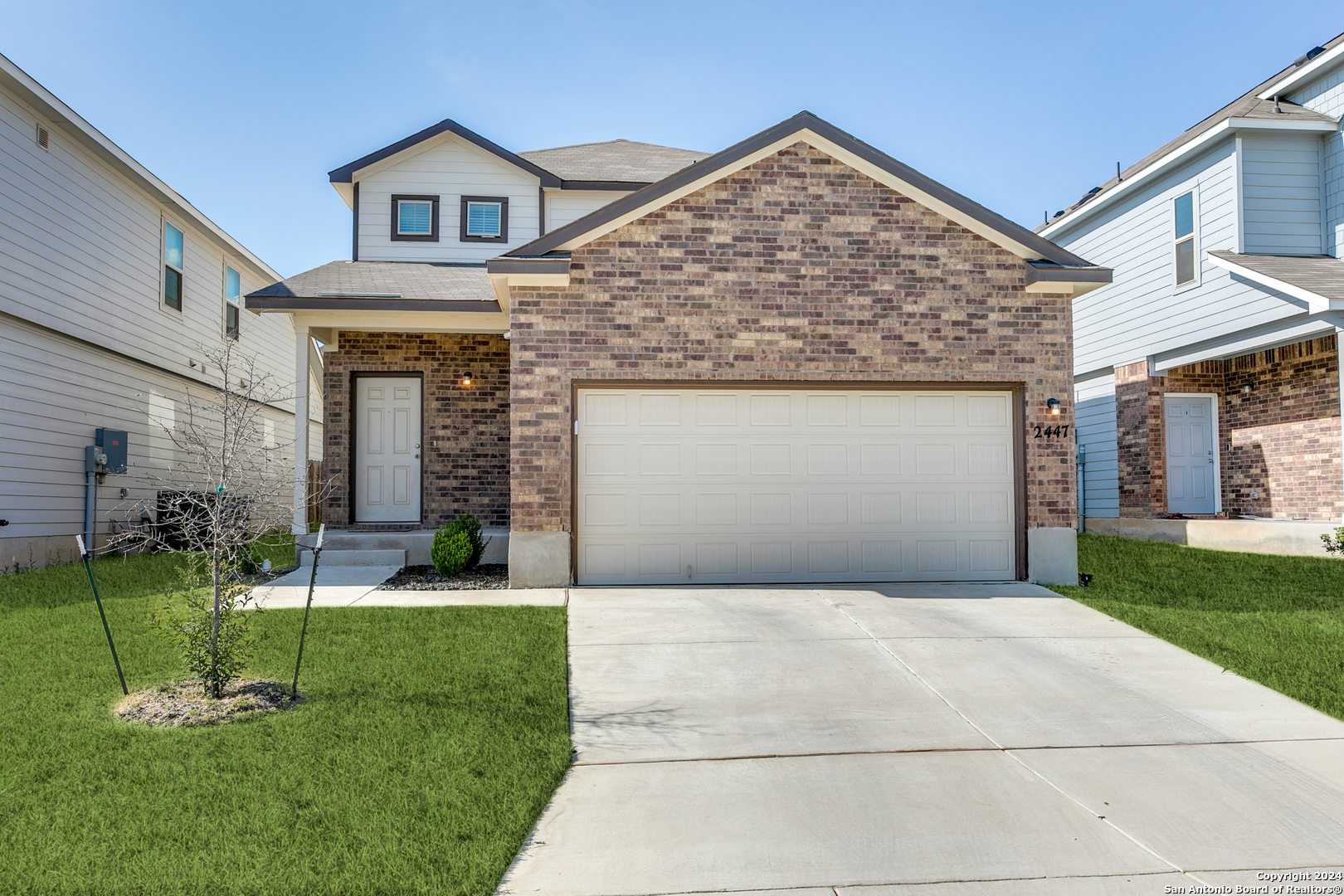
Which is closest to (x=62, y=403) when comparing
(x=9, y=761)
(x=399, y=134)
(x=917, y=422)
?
(x=399, y=134)

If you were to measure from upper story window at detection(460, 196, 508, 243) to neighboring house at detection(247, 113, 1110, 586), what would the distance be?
4.14 m

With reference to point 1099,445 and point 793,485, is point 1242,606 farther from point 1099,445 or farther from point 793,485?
point 1099,445

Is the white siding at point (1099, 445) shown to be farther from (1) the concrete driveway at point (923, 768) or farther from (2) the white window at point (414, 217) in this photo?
(2) the white window at point (414, 217)

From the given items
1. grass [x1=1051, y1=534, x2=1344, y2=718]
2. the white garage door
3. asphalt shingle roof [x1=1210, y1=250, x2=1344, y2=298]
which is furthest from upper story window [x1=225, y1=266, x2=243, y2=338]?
asphalt shingle roof [x1=1210, y1=250, x2=1344, y2=298]

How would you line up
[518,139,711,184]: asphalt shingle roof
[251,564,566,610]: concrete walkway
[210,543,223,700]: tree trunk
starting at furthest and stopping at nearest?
[518,139,711,184]: asphalt shingle roof → [251,564,566,610]: concrete walkway → [210,543,223,700]: tree trunk

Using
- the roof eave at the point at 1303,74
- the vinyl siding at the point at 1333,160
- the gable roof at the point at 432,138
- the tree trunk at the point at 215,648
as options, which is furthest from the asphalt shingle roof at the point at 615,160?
the tree trunk at the point at 215,648

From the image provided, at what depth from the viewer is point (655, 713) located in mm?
5188

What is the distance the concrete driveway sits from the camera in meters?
3.32

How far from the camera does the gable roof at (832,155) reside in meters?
9.16

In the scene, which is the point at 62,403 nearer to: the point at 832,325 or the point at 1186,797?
the point at 832,325

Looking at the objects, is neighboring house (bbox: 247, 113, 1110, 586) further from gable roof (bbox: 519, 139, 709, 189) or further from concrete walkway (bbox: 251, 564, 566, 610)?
gable roof (bbox: 519, 139, 709, 189)

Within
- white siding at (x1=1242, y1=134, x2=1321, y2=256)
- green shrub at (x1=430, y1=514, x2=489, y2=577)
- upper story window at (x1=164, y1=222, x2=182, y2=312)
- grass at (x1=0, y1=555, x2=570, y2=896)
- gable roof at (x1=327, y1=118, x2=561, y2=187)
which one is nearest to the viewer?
grass at (x1=0, y1=555, x2=570, y2=896)

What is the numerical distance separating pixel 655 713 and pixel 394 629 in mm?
2910

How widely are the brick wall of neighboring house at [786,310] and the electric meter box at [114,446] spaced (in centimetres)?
789
